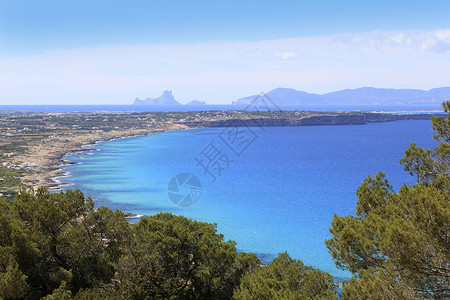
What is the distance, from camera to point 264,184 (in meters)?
68.1

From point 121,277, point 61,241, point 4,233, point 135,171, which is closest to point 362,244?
point 121,277

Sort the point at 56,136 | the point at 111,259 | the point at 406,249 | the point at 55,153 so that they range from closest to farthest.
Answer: the point at 406,249 < the point at 111,259 < the point at 55,153 < the point at 56,136

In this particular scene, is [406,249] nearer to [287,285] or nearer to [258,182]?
[287,285]

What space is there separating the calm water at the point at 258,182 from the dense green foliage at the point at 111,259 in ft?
59.9

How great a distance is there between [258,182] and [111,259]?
5395cm

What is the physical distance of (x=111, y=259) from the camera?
57.2ft

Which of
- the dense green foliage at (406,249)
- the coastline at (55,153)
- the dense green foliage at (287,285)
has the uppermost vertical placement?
the dense green foliage at (406,249)

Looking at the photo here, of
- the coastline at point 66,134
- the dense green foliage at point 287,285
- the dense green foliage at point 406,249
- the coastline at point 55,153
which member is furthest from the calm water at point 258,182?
the dense green foliage at point 406,249

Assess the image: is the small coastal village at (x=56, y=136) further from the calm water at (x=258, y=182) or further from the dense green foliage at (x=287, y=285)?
the dense green foliage at (x=287, y=285)

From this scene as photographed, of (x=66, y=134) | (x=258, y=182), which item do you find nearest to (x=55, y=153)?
(x=66, y=134)

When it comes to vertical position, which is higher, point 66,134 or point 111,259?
point 111,259

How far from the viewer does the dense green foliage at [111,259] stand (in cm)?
1430

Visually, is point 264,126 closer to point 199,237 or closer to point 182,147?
point 182,147

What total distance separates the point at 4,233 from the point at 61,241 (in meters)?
2.33
